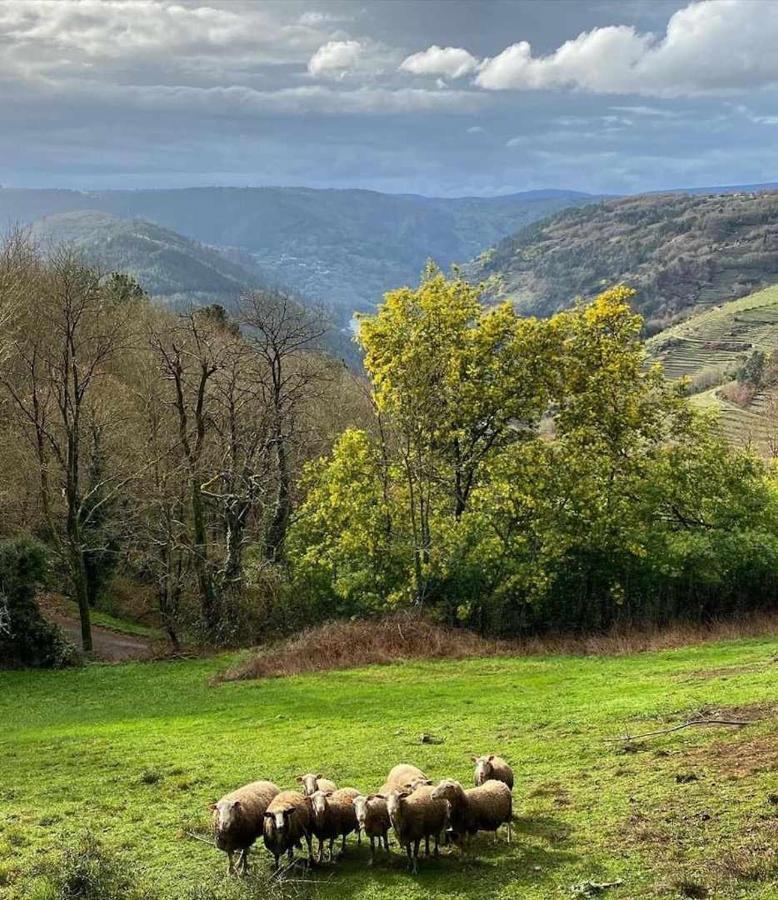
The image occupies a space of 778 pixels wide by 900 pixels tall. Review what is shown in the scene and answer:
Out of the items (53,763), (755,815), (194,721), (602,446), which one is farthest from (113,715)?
(602,446)

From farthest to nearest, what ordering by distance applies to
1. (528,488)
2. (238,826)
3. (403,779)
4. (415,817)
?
(528,488) < (403,779) < (238,826) < (415,817)

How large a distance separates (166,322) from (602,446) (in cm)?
4942

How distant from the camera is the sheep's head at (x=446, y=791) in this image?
1145 cm

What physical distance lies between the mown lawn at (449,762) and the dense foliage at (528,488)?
646cm

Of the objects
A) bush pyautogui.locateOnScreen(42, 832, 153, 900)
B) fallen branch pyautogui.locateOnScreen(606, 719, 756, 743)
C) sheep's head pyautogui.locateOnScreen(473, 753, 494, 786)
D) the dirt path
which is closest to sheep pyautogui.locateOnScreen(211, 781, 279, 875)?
bush pyautogui.locateOnScreen(42, 832, 153, 900)

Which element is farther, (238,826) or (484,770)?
(484,770)

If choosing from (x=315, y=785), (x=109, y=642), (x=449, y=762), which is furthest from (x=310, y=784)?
(x=109, y=642)

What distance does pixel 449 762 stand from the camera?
54.7 ft

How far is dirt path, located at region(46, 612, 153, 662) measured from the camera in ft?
133

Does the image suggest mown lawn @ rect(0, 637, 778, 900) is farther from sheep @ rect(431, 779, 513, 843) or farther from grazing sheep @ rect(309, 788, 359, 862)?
grazing sheep @ rect(309, 788, 359, 862)

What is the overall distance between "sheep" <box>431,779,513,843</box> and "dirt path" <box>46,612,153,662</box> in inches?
1167

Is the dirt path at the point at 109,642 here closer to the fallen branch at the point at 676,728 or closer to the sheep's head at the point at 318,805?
the fallen branch at the point at 676,728

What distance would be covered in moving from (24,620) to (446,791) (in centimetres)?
2754

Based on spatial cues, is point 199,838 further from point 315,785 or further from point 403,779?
point 403,779
